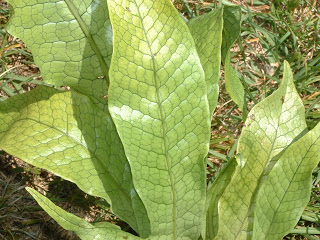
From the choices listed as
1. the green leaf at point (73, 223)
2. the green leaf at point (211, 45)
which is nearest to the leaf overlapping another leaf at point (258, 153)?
the green leaf at point (211, 45)

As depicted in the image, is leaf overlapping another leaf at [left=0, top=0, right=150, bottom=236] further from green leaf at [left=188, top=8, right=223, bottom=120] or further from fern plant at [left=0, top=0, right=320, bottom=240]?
green leaf at [left=188, top=8, right=223, bottom=120]

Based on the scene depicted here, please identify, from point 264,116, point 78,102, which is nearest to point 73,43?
point 78,102

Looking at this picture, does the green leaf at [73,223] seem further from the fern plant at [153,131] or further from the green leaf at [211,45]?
the green leaf at [211,45]

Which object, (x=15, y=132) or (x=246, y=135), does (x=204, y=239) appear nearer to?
(x=246, y=135)

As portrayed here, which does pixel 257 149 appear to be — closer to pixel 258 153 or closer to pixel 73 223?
pixel 258 153

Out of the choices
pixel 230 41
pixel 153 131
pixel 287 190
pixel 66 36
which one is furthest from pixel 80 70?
pixel 287 190
